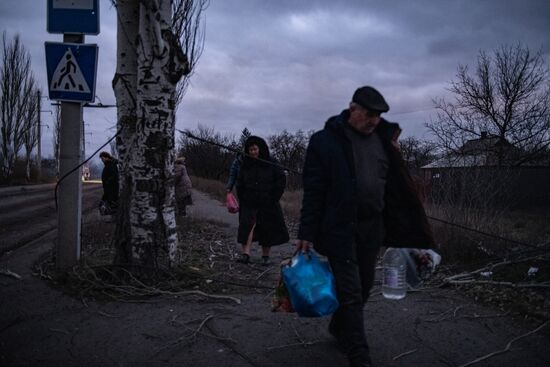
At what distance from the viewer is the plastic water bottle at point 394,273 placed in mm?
3469

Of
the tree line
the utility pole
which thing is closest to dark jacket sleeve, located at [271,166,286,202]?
the utility pole

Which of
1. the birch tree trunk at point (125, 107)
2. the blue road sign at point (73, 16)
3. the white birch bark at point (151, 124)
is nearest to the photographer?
the white birch bark at point (151, 124)

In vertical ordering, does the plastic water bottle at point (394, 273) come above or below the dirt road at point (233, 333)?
above

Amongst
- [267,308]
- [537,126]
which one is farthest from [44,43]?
[537,126]

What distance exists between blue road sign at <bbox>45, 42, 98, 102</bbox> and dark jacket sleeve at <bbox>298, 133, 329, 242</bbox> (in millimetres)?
3358

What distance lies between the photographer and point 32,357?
317cm

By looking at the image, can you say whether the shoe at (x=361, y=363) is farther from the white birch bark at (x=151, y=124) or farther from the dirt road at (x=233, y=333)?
the white birch bark at (x=151, y=124)

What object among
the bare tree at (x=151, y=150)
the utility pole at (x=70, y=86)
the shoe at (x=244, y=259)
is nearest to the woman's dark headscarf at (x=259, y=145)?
the shoe at (x=244, y=259)

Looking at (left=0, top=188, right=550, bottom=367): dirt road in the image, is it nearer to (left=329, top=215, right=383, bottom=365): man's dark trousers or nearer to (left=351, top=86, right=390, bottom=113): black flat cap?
(left=329, top=215, right=383, bottom=365): man's dark trousers

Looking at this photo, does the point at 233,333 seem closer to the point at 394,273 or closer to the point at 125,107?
the point at 394,273

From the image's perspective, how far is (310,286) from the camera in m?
2.93

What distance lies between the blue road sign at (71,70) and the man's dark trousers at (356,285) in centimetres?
380

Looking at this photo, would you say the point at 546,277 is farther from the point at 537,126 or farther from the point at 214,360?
the point at 537,126

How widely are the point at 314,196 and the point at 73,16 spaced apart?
3.94 metres
